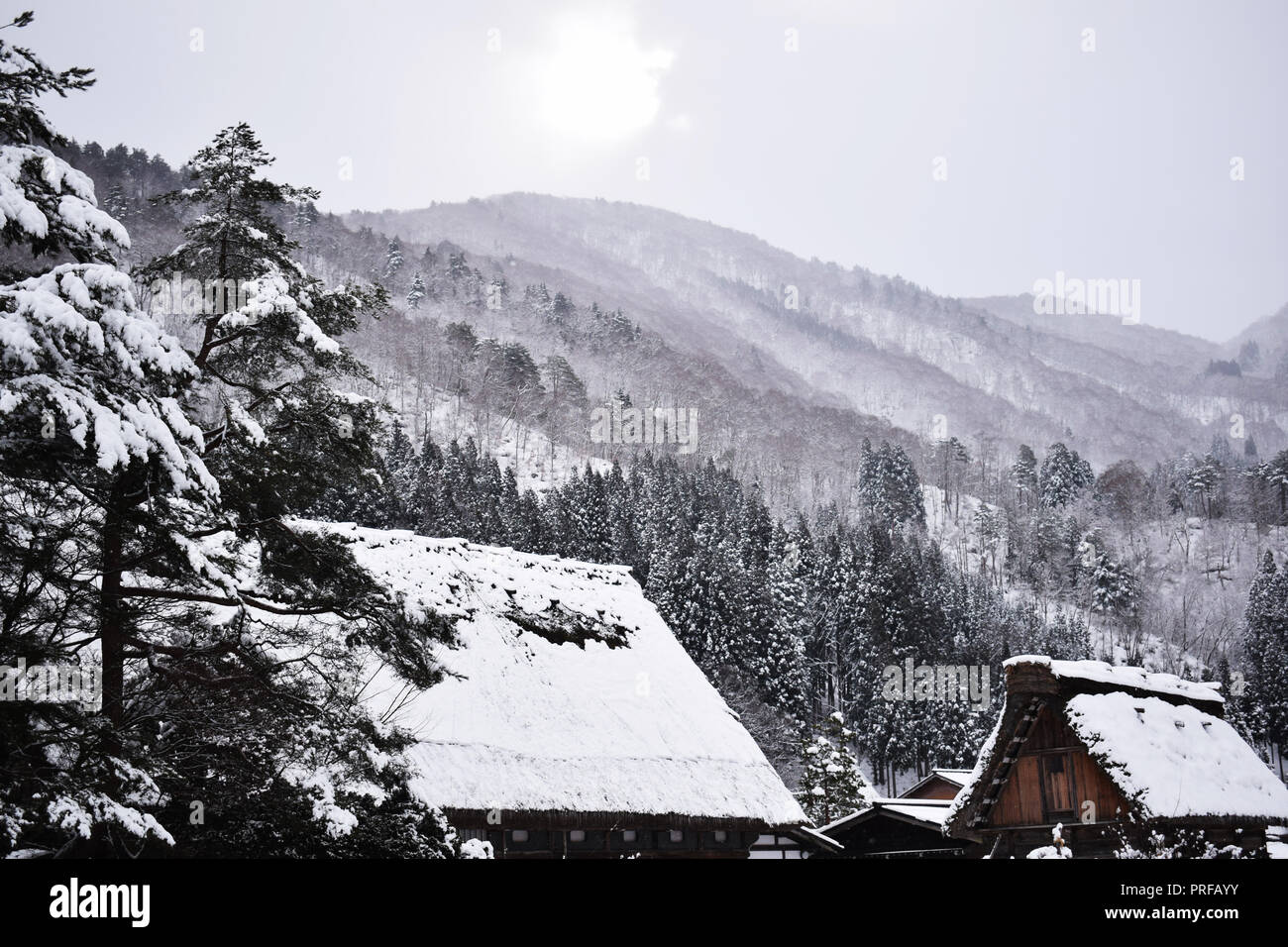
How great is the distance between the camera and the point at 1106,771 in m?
18.6

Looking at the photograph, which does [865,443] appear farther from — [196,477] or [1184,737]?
[196,477]

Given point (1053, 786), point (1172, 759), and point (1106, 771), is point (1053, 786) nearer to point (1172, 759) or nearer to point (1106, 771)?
point (1106, 771)

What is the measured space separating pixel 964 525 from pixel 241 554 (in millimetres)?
134581

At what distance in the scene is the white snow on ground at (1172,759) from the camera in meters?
18.1

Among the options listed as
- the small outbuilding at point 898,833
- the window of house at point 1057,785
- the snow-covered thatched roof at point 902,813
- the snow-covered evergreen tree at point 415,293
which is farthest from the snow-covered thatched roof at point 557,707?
the snow-covered evergreen tree at point 415,293

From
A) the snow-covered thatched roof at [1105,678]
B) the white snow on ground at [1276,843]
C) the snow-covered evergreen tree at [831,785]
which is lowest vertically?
the snow-covered evergreen tree at [831,785]

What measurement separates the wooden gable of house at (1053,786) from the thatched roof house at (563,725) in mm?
4646

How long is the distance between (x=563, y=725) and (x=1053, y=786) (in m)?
9.95

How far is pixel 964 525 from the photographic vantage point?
138 metres

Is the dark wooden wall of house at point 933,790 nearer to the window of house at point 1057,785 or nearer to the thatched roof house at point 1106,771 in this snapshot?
the thatched roof house at point 1106,771

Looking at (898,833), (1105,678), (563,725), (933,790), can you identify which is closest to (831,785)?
(933,790)

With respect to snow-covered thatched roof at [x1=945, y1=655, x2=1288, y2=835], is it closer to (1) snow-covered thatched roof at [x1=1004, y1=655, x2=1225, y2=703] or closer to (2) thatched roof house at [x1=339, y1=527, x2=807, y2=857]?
(1) snow-covered thatched roof at [x1=1004, y1=655, x2=1225, y2=703]

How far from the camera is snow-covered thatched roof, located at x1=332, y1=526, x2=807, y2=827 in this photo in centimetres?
1912

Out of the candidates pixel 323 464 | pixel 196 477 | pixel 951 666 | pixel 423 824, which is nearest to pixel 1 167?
pixel 196 477
